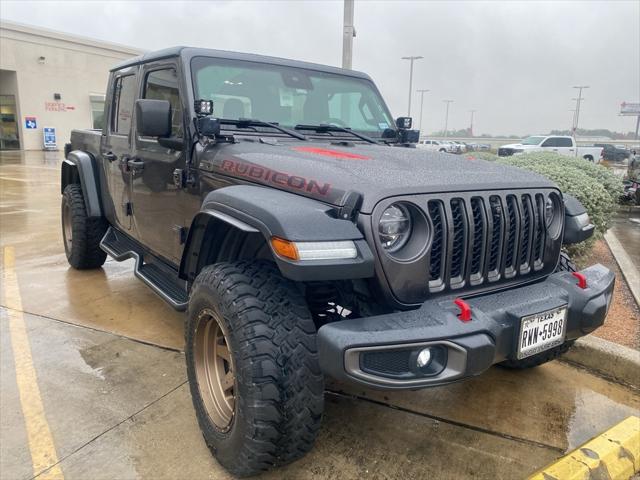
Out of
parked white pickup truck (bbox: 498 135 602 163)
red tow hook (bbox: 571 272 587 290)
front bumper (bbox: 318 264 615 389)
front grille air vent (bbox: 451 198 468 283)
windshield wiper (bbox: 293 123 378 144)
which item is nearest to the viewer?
front bumper (bbox: 318 264 615 389)

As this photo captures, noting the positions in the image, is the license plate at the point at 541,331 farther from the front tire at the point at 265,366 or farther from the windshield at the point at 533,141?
the windshield at the point at 533,141

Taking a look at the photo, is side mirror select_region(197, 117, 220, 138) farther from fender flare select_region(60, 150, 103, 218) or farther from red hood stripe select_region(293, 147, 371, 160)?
fender flare select_region(60, 150, 103, 218)

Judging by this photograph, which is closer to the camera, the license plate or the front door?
the license plate

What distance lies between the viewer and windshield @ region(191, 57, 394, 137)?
329 cm

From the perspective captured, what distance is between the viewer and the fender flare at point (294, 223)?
1.98 m

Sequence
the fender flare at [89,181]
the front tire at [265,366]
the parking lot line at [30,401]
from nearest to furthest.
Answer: the front tire at [265,366]
the parking lot line at [30,401]
the fender flare at [89,181]

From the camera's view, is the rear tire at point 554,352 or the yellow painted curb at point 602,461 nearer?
the yellow painted curb at point 602,461

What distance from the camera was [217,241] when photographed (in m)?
2.80

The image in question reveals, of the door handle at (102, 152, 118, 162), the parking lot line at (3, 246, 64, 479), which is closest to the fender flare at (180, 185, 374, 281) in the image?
the parking lot line at (3, 246, 64, 479)

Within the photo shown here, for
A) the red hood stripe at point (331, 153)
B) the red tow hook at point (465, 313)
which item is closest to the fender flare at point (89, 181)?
the red hood stripe at point (331, 153)

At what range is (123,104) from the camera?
14.6 ft

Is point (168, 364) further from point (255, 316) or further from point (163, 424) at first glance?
point (255, 316)

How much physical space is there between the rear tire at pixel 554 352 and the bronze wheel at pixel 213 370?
163 cm

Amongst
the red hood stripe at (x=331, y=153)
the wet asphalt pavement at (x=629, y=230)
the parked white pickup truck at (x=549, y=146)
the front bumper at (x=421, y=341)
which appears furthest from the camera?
the parked white pickup truck at (x=549, y=146)
